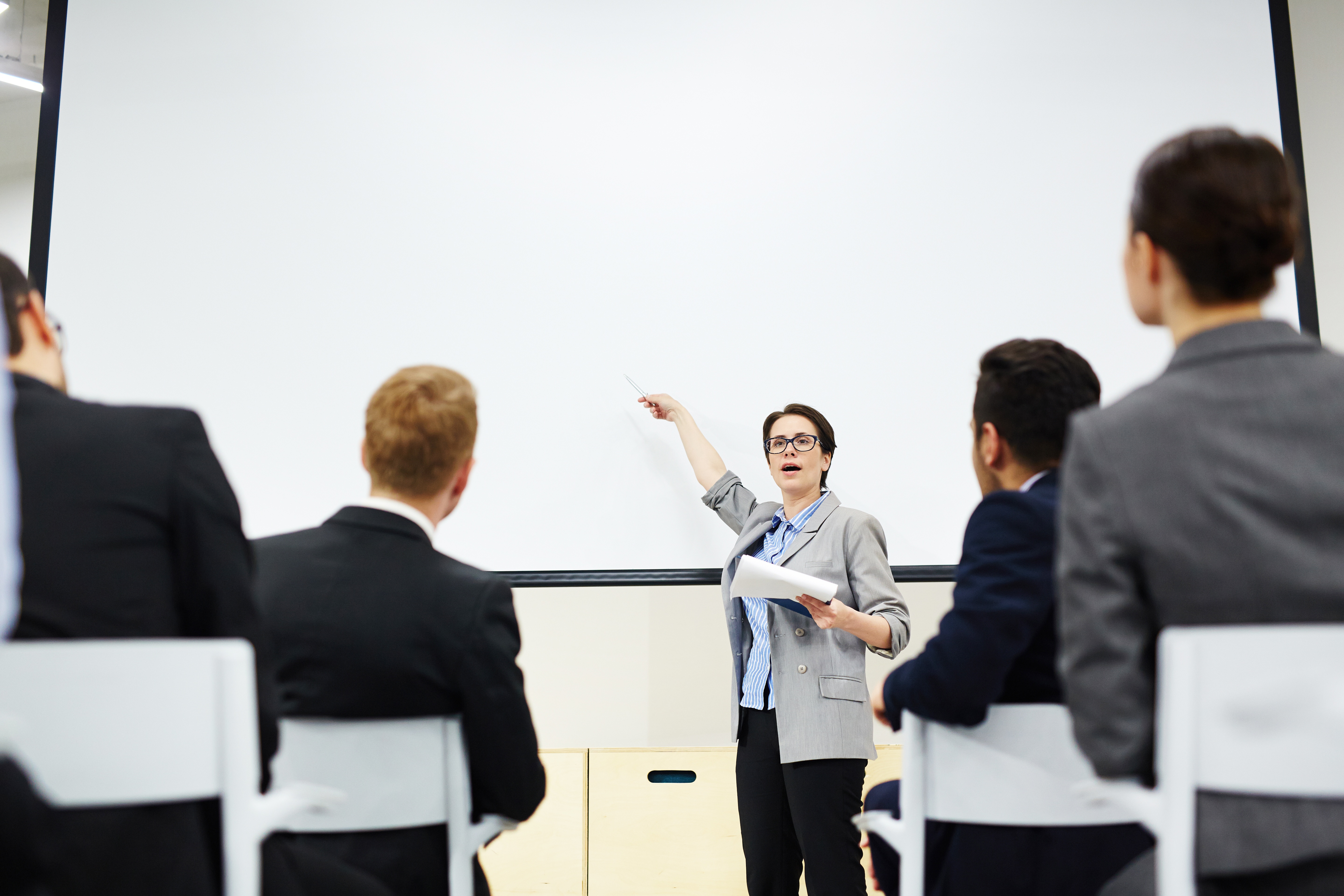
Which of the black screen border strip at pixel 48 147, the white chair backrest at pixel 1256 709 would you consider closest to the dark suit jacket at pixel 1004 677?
the white chair backrest at pixel 1256 709

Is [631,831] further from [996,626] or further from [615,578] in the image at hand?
[996,626]

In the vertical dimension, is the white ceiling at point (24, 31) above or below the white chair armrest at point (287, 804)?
above

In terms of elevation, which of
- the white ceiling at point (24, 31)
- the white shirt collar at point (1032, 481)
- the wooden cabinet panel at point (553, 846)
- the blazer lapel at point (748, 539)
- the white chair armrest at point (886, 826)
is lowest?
the wooden cabinet panel at point (553, 846)

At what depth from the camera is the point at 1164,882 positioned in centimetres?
81

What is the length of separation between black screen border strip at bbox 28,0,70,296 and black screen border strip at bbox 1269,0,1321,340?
3798 millimetres

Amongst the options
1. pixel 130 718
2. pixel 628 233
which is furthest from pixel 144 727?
pixel 628 233

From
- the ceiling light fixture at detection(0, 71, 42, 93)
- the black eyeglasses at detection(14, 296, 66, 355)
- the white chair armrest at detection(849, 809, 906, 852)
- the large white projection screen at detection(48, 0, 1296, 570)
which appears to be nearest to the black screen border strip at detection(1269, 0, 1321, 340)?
the large white projection screen at detection(48, 0, 1296, 570)

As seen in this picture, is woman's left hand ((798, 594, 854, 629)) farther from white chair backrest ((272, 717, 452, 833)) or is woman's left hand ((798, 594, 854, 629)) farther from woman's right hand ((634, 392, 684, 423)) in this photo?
white chair backrest ((272, 717, 452, 833))

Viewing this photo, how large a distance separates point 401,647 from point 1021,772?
75 cm

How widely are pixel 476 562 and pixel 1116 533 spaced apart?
7.18 feet

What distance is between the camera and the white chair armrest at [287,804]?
0.88m

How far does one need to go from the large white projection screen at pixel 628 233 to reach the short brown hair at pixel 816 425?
22cm

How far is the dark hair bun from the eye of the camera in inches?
33.4

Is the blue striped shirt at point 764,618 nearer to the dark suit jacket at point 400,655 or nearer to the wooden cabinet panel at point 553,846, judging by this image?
the wooden cabinet panel at point 553,846
